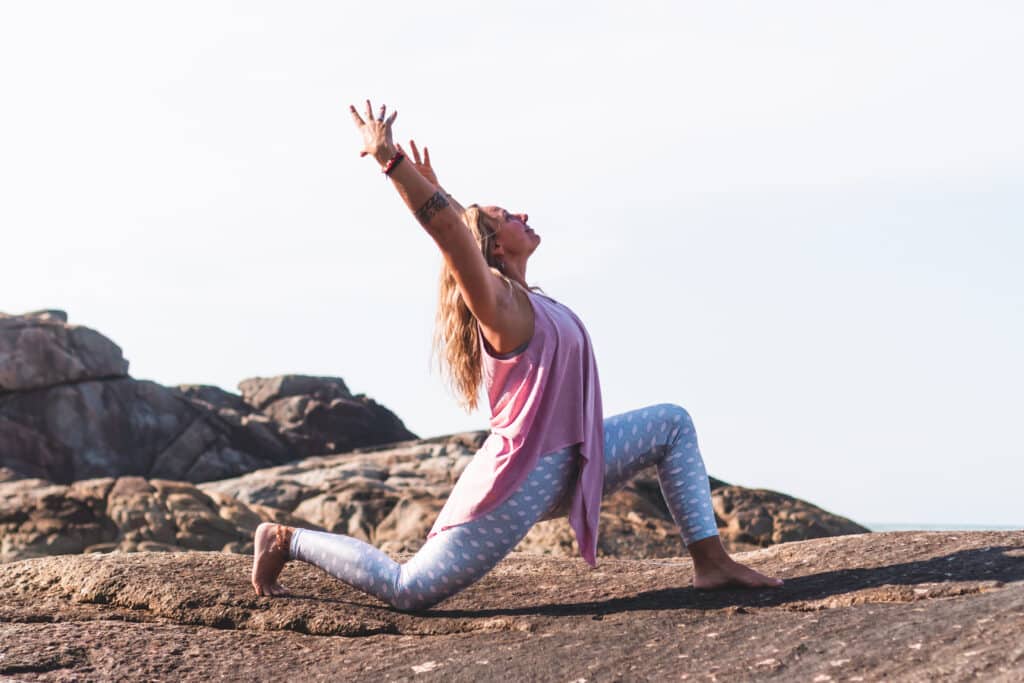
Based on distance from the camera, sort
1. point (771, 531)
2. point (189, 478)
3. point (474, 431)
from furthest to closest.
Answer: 1. point (189, 478)
2. point (474, 431)
3. point (771, 531)

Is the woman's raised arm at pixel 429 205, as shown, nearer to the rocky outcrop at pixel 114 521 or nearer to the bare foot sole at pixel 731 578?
the bare foot sole at pixel 731 578

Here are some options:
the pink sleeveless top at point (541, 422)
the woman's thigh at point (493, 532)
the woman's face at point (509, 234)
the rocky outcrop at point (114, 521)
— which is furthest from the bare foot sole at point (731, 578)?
the rocky outcrop at point (114, 521)

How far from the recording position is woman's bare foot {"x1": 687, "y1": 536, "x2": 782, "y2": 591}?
196 inches

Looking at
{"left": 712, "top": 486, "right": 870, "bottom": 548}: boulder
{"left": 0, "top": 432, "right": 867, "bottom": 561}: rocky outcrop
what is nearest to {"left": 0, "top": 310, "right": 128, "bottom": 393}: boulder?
{"left": 0, "top": 432, "right": 867, "bottom": 561}: rocky outcrop

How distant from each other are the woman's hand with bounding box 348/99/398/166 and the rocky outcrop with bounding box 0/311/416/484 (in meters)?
27.2

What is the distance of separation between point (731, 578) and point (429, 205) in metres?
2.03

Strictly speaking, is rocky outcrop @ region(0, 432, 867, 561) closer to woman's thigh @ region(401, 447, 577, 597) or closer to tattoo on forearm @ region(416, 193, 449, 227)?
woman's thigh @ region(401, 447, 577, 597)

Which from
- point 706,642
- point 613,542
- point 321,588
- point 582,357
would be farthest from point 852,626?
point 613,542

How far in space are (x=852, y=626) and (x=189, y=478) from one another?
28.2 m

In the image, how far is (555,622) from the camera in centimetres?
483

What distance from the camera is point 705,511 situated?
5047mm

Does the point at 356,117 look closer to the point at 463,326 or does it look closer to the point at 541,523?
the point at 463,326

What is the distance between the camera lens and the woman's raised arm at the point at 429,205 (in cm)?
434

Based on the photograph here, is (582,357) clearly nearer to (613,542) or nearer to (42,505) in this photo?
(613,542)
